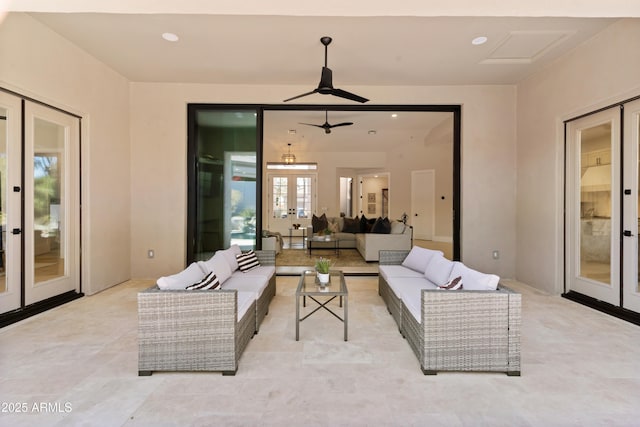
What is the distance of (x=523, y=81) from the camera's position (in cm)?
468

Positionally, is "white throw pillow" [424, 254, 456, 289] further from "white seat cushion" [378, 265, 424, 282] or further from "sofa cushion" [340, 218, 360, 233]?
"sofa cushion" [340, 218, 360, 233]

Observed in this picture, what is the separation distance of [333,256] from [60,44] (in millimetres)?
5622

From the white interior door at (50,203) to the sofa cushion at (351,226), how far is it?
5681mm

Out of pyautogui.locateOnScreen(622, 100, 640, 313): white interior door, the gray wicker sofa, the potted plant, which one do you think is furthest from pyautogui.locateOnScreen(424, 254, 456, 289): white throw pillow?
pyautogui.locateOnScreen(622, 100, 640, 313): white interior door

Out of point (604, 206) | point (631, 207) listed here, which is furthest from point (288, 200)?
point (631, 207)

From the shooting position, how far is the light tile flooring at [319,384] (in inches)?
67.6

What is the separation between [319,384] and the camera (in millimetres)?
2027

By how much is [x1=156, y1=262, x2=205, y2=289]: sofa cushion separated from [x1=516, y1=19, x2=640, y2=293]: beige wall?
4.50 metres

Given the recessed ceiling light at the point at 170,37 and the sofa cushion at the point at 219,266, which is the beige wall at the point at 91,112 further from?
the sofa cushion at the point at 219,266

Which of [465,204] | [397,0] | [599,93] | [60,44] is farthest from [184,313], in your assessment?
[599,93]

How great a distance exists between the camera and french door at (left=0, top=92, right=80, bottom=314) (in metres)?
3.14

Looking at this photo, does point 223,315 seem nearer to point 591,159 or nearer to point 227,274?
point 227,274

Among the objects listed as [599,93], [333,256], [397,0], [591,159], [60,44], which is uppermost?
[60,44]

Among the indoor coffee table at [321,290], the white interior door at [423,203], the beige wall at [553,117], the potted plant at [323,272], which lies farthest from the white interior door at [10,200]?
the white interior door at [423,203]
